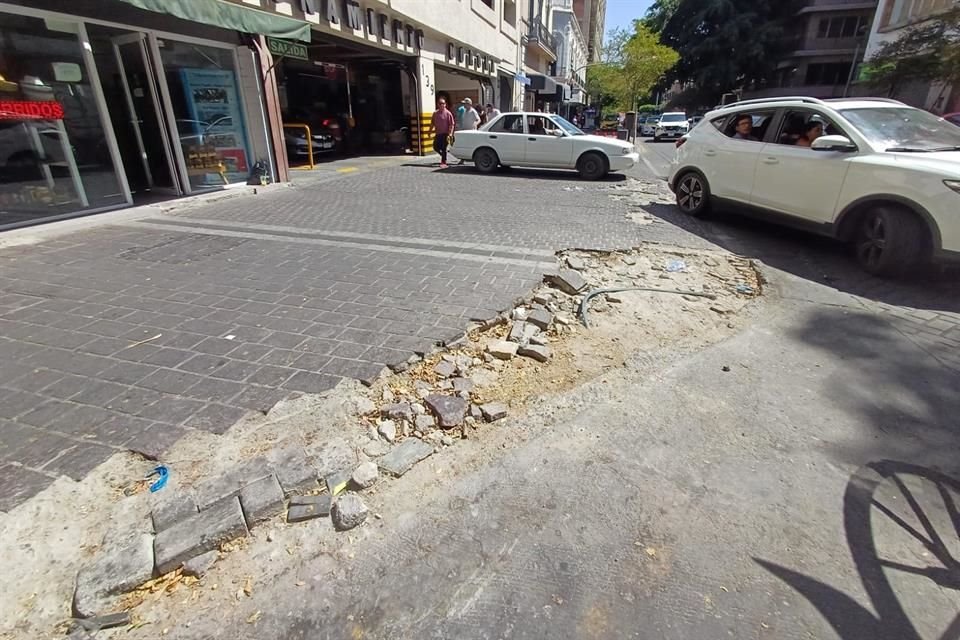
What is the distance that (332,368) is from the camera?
328cm

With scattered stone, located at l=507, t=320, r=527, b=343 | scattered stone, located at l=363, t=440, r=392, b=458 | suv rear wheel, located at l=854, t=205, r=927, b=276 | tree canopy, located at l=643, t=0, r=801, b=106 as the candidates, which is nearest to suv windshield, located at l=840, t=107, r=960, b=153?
suv rear wheel, located at l=854, t=205, r=927, b=276

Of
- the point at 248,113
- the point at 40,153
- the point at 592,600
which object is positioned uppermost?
the point at 248,113

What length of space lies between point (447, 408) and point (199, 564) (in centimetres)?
143

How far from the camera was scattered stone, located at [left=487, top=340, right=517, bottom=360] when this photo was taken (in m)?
3.51

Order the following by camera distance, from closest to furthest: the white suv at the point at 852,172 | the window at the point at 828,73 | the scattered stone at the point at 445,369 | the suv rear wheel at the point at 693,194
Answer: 1. the scattered stone at the point at 445,369
2. the white suv at the point at 852,172
3. the suv rear wheel at the point at 693,194
4. the window at the point at 828,73

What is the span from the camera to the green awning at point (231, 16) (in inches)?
257

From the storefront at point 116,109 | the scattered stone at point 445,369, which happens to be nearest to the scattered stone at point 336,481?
the scattered stone at point 445,369

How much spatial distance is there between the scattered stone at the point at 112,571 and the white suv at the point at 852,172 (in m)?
6.41

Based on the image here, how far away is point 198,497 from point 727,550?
241 centimetres

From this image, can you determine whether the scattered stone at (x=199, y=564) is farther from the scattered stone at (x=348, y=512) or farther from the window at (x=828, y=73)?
the window at (x=828, y=73)

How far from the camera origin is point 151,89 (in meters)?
8.17

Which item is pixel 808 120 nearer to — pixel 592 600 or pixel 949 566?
pixel 949 566

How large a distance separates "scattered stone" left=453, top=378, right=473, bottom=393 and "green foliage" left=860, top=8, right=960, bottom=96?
26.6m

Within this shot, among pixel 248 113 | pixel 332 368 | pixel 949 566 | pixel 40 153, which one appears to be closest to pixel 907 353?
pixel 949 566
